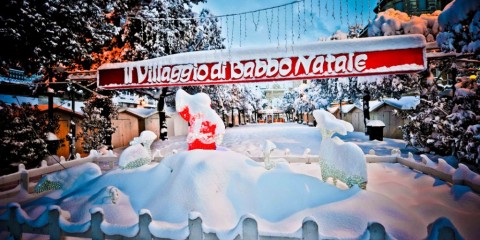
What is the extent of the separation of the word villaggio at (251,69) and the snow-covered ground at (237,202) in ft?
7.47

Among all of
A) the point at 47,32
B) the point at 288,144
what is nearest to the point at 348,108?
the point at 288,144

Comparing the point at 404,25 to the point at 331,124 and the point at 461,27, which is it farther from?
the point at 331,124

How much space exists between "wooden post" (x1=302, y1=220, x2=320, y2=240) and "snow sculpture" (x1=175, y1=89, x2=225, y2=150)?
280 cm

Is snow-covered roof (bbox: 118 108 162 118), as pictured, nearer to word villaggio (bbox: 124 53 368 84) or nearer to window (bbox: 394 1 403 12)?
word villaggio (bbox: 124 53 368 84)

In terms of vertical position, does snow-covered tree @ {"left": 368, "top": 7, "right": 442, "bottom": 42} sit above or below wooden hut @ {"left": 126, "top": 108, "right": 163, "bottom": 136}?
above

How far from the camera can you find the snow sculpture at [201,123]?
181 inches

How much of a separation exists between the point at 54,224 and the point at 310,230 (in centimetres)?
281

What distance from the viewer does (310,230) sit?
81.9 inches

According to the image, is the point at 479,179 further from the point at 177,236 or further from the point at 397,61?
the point at 177,236

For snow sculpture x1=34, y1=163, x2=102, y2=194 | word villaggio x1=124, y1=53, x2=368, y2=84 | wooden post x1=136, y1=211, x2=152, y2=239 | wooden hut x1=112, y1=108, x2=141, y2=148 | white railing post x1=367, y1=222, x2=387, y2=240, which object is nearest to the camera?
white railing post x1=367, y1=222, x2=387, y2=240

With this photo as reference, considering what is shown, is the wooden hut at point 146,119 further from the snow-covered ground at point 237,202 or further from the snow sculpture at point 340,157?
the snow sculpture at point 340,157

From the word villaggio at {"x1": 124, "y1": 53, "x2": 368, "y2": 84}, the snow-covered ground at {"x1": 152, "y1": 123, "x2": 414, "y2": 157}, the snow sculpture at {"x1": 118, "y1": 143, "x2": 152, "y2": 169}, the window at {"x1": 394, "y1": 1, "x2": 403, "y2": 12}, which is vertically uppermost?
the window at {"x1": 394, "y1": 1, "x2": 403, "y2": 12}

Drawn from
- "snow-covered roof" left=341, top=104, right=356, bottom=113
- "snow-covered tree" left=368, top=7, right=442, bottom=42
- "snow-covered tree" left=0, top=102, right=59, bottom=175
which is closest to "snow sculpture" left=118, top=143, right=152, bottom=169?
"snow-covered tree" left=0, top=102, right=59, bottom=175

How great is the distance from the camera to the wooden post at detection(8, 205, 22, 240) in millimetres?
2871
